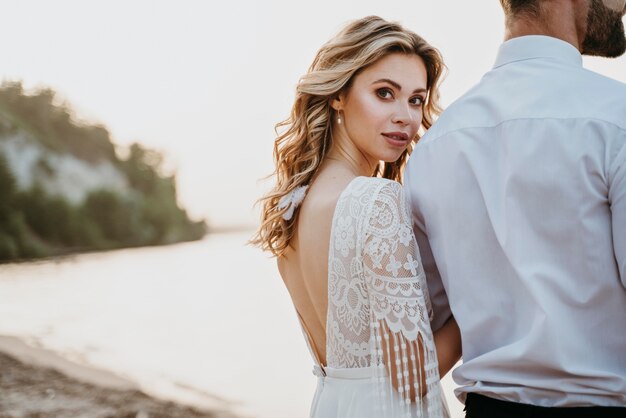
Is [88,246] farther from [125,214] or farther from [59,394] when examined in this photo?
[59,394]

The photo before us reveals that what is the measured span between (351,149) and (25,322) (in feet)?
25.1

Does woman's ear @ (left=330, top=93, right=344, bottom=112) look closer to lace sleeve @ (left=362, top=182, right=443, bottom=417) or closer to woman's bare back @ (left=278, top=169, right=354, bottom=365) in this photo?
woman's bare back @ (left=278, top=169, right=354, bottom=365)

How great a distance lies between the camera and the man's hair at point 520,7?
144 centimetres

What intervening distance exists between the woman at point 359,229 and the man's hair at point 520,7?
449mm

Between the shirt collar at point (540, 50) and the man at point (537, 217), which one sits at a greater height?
the shirt collar at point (540, 50)

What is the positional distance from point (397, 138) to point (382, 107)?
11 cm

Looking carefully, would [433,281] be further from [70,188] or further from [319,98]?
[70,188]

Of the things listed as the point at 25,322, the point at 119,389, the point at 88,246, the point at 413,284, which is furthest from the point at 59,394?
the point at 413,284

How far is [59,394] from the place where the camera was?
5875 millimetres

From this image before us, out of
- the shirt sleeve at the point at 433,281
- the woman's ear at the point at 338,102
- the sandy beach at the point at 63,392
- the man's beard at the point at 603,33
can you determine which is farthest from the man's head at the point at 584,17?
the sandy beach at the point at 63,392

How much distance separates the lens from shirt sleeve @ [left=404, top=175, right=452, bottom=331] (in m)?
1.58

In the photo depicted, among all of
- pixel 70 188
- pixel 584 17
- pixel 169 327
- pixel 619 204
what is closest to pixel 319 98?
pixel 584 17

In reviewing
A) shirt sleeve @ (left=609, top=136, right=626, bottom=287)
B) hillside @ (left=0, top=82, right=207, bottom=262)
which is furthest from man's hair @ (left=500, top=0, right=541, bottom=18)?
hillside @ (left=0, top=82, right=207, bottom=262)

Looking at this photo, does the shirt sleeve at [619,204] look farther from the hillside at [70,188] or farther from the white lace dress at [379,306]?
the hillside at [70,188]
